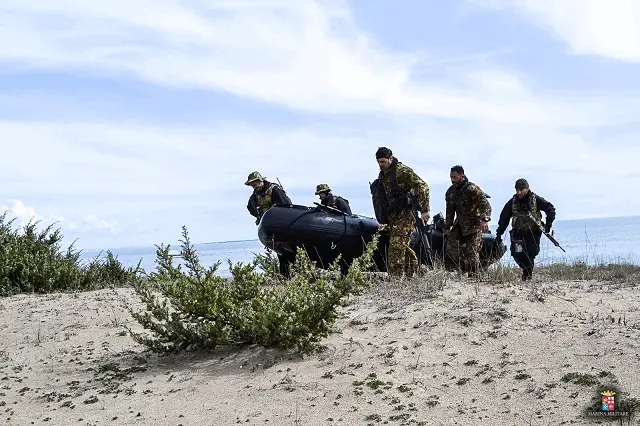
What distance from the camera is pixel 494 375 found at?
4.84 meters

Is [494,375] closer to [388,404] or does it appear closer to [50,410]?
[388,404]

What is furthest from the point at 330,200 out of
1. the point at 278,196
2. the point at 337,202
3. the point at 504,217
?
the point at 504,217

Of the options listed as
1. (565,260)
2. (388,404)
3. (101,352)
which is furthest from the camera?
(565,260)

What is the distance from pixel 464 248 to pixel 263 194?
113 inches

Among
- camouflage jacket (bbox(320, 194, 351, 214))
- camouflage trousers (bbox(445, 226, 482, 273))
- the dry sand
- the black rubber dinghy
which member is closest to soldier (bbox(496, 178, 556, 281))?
the black rubber dinghy

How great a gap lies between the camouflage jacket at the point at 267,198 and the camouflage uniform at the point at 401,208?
185cm

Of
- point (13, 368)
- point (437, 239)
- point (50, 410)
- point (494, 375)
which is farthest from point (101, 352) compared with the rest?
point (437, 239)

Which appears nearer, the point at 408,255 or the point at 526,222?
the point at 408,255

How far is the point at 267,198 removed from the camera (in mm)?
10383

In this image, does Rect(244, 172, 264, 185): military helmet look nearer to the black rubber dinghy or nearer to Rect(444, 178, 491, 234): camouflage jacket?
the black rubber dinghy

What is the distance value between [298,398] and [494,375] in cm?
126

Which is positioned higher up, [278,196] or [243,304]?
[278,196]

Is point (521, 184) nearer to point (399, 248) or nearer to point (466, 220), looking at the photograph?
point (466, 220)

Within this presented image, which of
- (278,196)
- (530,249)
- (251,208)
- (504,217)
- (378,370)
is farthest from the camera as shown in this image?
(251,208)
